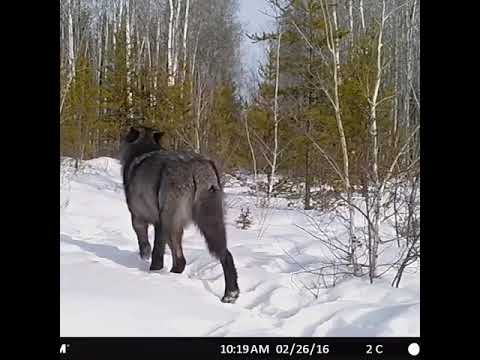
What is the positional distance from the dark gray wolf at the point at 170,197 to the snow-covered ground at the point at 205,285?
54 millimetres

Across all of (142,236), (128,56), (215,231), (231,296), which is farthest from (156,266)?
(128,56)

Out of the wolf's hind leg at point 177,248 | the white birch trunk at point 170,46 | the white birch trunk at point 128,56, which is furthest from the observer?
the white birch trunk at point 170,46

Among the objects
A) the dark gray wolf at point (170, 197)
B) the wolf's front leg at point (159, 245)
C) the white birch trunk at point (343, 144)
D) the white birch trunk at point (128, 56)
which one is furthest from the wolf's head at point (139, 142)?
the white birch trunk at point (343, 144)

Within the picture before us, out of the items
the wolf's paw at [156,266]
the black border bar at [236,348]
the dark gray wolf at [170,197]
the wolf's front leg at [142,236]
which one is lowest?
the wolf's paw at [156,266]

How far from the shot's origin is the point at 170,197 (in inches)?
93.9

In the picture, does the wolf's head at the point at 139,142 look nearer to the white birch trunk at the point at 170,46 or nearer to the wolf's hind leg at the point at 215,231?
the wolf's hind leg at the point at 215,231

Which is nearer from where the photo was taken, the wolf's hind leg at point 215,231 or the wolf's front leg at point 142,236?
the wolf's hind leg at point 215,231

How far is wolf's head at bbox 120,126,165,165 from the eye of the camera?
105 inches

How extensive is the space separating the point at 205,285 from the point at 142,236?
599mm

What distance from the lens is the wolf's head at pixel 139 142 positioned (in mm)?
2674

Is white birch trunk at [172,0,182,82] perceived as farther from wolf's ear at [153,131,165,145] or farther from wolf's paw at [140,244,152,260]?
wolf's paw at [140,244,152,260]

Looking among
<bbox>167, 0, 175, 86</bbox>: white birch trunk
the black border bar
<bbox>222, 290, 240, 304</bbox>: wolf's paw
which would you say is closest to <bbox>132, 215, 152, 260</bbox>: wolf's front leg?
<bbox>222, 290, 240, 304</bbox>: wolf's paw
